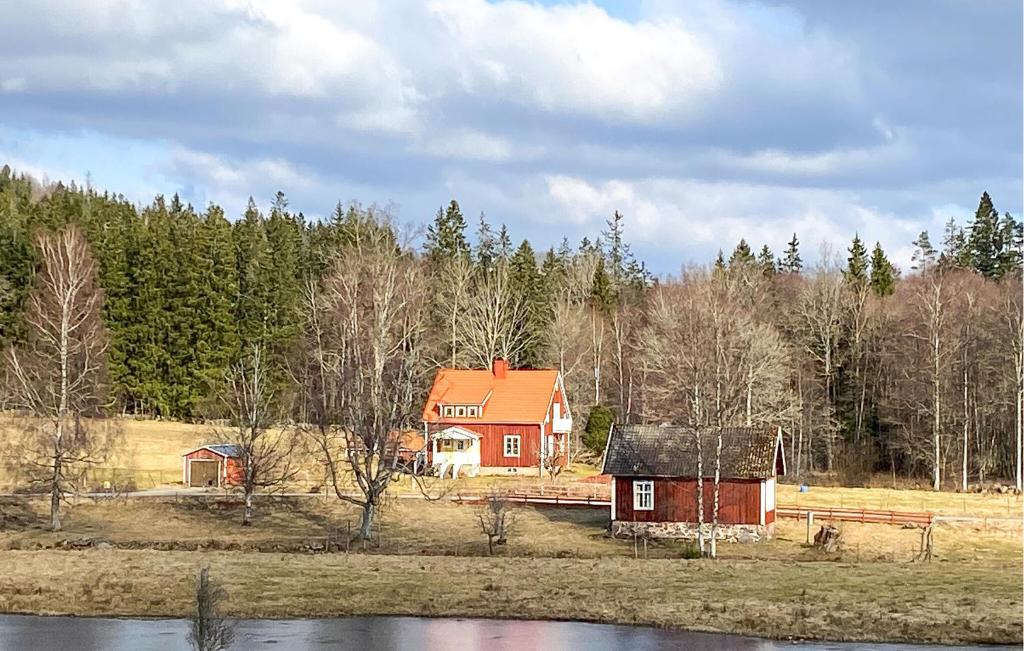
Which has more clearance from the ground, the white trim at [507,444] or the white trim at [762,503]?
the white trim at [507,444]

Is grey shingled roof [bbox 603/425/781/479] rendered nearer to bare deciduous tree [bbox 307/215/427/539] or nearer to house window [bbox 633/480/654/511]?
house window [bbox 633/480/654/511]

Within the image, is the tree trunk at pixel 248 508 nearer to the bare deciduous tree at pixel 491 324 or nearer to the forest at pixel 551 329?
the forest at pixel 551 329

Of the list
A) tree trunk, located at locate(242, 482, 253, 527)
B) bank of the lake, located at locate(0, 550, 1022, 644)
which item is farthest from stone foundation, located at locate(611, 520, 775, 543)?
tree trunk, located at locate(242, 482, 253, 527)

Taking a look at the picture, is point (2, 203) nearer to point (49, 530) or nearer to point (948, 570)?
point (49, 530)

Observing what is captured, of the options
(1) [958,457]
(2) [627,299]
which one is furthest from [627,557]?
(2) [627,299]

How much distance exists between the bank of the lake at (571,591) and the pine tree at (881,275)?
62241mm

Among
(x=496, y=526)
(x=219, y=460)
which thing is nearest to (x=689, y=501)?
(x=496, y=526)

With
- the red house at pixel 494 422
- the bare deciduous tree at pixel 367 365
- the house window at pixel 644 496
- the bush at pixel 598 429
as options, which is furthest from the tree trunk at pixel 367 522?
the bush at pixel 598 429

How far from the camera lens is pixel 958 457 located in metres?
78.9

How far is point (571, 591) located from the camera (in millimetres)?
32062

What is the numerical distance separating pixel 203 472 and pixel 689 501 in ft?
90.1

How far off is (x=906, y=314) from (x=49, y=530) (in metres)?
58.0

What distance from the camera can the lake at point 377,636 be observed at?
25656 millimetres

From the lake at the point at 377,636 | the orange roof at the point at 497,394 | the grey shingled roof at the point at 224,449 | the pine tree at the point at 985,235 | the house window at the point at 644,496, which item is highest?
the pine tree at the point at 985,235
